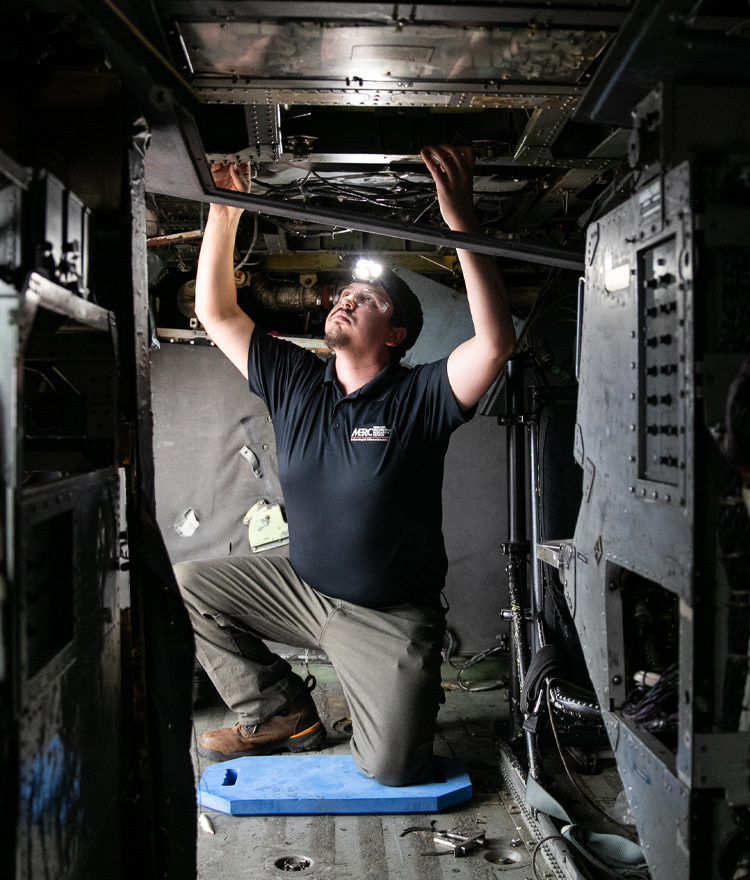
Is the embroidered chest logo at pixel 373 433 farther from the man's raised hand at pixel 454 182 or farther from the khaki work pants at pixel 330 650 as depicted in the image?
the man's raised hand at pixel 454 182

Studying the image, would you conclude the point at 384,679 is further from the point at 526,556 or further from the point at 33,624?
the point at 33,624

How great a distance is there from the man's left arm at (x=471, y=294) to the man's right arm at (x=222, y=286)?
0.88m

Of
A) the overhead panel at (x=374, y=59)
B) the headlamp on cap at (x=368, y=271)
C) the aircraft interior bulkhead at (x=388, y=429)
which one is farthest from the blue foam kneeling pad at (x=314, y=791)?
the overhead panel at (x=374, y=59)

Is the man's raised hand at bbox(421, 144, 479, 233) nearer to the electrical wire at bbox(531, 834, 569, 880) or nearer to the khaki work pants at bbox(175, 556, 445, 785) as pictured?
the khaki work pants at bbox(175, 556, 445, 785)

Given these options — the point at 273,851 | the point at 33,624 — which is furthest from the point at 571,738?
the point at 33,624

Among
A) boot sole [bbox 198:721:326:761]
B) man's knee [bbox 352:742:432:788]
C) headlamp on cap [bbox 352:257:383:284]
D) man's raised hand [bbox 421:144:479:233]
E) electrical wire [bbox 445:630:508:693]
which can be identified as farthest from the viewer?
electrical wire [bbox 445:630:508:693]

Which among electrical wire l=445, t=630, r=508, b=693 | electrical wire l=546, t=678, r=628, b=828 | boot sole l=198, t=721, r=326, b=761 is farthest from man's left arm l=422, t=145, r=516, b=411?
electrical wire l=445, t=630, r=508, b=693

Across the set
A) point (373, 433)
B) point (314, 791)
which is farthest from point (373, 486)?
point (314, 791)

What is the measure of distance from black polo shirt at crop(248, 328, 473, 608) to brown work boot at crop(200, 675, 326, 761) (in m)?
0.67

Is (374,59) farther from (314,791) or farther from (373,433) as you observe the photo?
(314,791)

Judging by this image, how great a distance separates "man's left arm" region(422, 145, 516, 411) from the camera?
8.86ft

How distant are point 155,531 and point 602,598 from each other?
1289mm

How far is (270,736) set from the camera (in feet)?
11.6

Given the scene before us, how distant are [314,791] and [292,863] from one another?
383 millimetres
